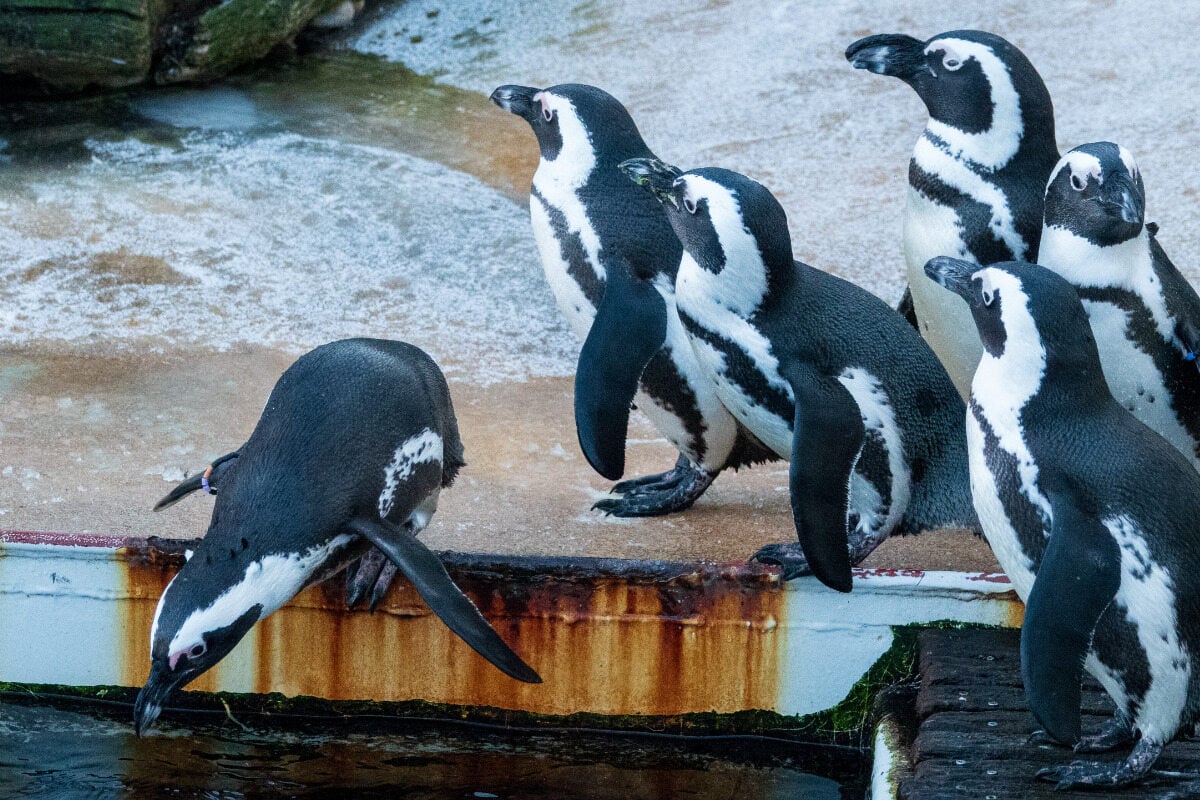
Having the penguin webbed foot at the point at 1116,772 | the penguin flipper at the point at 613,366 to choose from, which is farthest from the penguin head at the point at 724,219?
the penguin webbed foot at the point at 1116,772

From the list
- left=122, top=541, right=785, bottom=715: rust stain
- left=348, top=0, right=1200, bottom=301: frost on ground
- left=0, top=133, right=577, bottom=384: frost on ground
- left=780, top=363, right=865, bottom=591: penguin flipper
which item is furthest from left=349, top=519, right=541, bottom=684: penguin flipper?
left=348, top=0, right=1200, bottom=301: frost on ground

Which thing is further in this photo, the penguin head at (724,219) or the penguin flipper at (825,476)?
the penguin head at (724,219)

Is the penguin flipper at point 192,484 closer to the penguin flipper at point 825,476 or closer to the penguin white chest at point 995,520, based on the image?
the penguin flipper at point 825,476

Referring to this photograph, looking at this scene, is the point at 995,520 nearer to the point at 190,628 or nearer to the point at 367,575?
the point at 367,575

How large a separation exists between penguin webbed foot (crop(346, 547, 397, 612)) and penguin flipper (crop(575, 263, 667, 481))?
1.38 ft

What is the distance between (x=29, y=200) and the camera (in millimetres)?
5320

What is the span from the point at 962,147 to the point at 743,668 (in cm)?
118

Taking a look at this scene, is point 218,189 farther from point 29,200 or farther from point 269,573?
point 269,573

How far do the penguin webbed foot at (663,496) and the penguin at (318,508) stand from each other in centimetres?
52

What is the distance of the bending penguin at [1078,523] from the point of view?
2143mm

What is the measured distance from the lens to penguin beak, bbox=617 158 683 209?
115 inches

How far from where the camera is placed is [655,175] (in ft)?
9.71

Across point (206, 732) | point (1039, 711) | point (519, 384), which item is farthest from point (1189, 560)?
point (519, 384)

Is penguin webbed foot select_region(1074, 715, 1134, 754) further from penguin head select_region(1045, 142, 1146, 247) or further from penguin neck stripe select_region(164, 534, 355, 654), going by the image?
penguin neck stripe select_region(164, 534, 355, 654)
